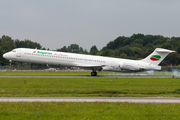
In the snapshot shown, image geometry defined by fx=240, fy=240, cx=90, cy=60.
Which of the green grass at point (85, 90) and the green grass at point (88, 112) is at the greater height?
the green grass at point (88, 112)

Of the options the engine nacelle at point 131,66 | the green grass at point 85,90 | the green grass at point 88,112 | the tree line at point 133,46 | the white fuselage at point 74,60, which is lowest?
the green grass at point 85,90

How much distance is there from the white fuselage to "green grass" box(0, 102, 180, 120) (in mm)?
31161

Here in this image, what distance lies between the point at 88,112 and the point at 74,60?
33.5 m

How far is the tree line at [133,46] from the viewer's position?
90.4m

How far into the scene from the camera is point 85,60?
46.6 metres

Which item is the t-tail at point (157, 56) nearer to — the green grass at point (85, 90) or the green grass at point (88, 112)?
the green grass at point (85, 90)

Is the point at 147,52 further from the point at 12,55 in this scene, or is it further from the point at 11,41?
the point at 11,41

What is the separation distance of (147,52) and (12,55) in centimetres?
6338

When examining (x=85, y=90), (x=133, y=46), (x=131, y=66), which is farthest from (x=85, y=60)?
(x=133, y=46)

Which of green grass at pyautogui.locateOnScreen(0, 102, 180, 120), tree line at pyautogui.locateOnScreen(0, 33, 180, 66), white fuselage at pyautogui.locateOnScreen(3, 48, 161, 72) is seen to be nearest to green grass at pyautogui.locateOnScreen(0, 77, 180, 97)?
green grass at pyautogui.locateOnScreen(0, 102, 180, 120)

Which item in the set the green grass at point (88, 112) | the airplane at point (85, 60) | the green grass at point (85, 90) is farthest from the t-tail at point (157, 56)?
the green grass at point (88, 112)

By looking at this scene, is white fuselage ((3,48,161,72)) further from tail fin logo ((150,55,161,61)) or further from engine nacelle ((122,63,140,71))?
tail fin logo ((150,55,161,61))

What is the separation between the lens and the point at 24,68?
7606 centimetres

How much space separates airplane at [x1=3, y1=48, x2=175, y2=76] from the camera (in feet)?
148
